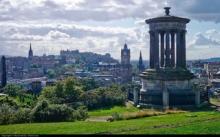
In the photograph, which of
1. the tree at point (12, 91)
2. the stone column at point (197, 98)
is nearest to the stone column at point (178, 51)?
the stone column at point (197, 98)

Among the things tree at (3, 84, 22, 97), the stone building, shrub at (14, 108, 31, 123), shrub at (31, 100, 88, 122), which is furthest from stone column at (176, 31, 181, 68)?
shrub at (14, 108, 31, 123)

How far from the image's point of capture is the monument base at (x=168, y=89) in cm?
5403

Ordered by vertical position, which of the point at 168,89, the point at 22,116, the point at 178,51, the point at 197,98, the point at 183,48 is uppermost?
the point at 183,48

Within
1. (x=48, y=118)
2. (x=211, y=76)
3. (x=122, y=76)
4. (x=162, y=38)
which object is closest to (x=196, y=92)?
(x=162, y=38)

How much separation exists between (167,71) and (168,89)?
2.46 metres

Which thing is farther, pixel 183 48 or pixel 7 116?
pixel 183 48

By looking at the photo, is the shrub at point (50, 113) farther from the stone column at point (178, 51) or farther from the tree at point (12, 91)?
the tree at point (12, 91)

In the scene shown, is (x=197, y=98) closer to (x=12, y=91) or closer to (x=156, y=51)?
(x=156, y=51)

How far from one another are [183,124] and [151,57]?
31888mm

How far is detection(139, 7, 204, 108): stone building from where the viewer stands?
54219 mm

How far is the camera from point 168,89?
54719 millimetres

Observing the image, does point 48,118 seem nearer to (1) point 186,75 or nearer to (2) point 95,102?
(2) point 95,102

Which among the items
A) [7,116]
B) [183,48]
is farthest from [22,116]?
[183,48]

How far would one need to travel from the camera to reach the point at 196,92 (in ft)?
177
